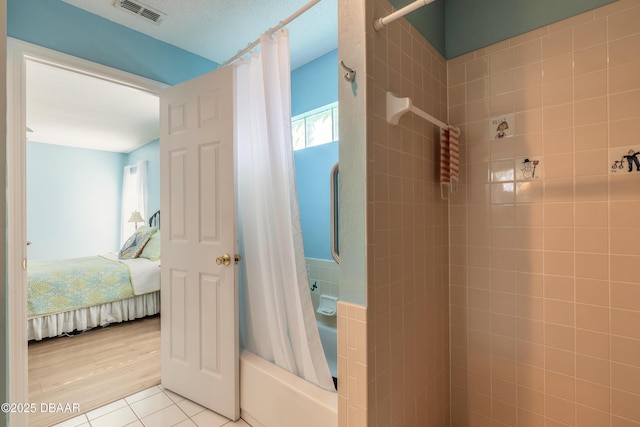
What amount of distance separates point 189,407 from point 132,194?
5120 mm

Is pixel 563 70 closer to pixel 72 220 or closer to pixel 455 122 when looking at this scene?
pixel 455 122

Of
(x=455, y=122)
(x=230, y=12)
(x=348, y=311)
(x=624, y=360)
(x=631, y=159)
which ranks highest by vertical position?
(x=230, y=12)

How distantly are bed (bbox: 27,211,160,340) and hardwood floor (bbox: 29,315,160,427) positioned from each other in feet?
0.50

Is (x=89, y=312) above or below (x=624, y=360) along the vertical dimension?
below

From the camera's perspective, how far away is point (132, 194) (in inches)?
224

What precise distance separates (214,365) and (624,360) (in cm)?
197

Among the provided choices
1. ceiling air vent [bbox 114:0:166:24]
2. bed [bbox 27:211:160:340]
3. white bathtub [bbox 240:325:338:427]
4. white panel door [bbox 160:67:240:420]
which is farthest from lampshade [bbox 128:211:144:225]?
white bathtub [bbox 240:325:338:427]

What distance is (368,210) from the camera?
1044 millimetres

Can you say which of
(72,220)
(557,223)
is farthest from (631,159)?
(72,220)

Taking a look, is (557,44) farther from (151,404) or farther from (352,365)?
(151,404)

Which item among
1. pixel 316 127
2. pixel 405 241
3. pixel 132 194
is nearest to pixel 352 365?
pixel 405 241

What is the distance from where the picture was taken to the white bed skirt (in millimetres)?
2756

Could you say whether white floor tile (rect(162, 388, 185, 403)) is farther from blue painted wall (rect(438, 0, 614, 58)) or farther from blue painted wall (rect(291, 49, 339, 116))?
blue painted wall (rect(438, 0, 614, 58))

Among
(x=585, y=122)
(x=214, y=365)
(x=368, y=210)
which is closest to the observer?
(x=368, y=210)
